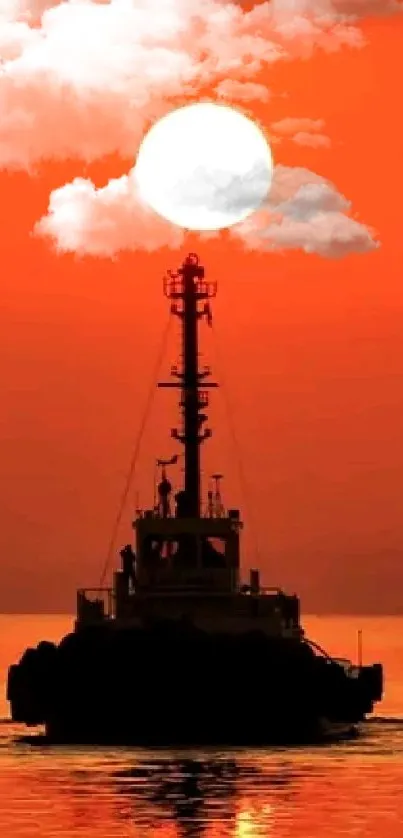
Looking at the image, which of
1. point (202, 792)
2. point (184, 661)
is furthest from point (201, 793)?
point (184, 661)

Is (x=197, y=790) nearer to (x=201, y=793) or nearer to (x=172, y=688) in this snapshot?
(x=201, y=793)

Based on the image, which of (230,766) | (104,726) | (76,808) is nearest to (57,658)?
(104,726)

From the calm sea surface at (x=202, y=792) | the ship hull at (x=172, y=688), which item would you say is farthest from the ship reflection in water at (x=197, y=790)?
the ship hull at (x=172, y=688)

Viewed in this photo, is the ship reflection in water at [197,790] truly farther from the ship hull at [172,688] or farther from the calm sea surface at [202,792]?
the ship hull at [172,688]

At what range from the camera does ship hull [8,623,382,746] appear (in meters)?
100

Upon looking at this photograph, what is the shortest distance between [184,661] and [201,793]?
1539 cm

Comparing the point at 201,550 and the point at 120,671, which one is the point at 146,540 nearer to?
the point at 201,550

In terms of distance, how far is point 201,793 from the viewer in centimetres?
8519

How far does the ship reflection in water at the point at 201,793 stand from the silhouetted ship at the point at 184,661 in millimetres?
1921

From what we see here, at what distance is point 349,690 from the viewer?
112 m

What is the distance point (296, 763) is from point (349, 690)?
15.9 metres

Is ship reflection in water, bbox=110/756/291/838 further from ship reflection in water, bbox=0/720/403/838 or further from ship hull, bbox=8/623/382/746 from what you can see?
ship hull, bbox=8/623/382/746

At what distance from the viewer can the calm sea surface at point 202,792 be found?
77.1m

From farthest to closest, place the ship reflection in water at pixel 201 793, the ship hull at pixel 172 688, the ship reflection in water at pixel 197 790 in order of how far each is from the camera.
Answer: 1. the ship hull at pixel 172 688
2. the ship reflection in water at pixel 197 790
3. the ship reflection in water at pixel 201 793
